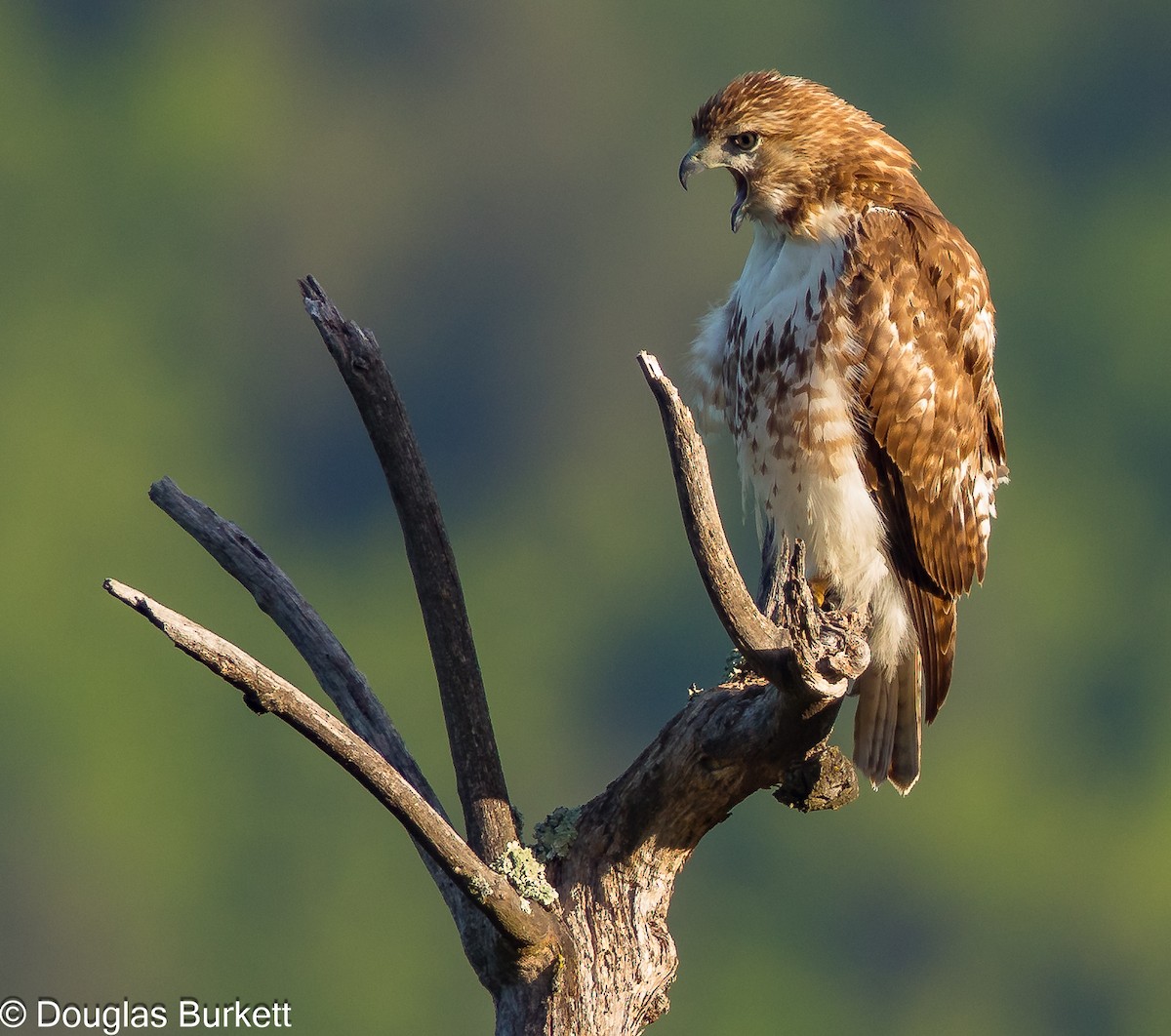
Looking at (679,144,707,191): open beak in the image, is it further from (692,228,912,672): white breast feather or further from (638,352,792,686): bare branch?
(638,352,792,686): bare branch

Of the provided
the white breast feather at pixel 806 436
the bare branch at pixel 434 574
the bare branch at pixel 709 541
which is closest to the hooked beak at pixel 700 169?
the white breast feather at pixel 806 436

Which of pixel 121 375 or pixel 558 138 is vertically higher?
pixel 558 138

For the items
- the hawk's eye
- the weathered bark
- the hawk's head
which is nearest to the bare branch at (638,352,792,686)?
the weathered bark

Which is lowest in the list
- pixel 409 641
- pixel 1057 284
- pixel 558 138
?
pixel 409 641

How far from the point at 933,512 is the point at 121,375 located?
3775 centimetres

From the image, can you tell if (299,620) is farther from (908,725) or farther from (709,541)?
(908,725)

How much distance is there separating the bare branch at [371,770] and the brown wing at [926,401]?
174cm

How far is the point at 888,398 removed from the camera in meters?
6.38

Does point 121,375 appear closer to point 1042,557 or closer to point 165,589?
point 165,589

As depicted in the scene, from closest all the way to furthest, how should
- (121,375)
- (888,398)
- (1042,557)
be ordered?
(888,398) → (1042,557) → (121,375)

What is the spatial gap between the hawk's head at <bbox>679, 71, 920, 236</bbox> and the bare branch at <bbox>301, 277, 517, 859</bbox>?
167 centimetres

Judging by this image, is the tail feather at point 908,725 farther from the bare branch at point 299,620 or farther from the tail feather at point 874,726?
the bare branch at point 299,620

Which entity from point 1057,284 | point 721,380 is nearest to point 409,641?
point 1057,284

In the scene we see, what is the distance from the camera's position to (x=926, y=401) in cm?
645
